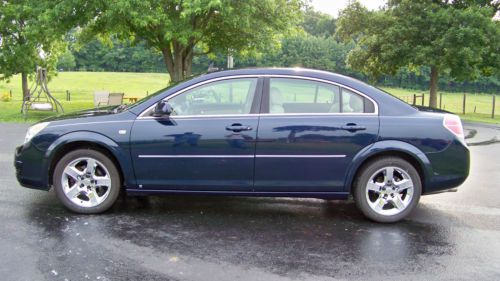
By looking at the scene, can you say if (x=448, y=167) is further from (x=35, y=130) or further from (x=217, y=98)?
(x=35, y=130)

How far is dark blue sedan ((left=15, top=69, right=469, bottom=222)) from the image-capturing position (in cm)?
489

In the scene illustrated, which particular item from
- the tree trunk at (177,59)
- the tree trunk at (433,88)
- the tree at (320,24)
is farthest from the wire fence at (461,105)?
the tree at (320,24)

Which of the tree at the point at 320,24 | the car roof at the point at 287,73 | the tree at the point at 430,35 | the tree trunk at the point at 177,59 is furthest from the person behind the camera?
the tree at the point at 320,24

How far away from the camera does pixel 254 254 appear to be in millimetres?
4086

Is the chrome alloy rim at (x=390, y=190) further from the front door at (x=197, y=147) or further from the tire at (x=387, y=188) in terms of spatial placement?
the front door at (x=197, y=147)

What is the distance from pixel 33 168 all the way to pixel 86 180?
23.1 inches

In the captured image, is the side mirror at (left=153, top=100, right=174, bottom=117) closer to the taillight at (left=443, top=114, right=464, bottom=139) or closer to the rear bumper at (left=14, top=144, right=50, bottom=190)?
the rear bumper at (left=14, top=144, right=50, bottom=190)

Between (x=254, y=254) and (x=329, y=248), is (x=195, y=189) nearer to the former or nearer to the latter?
(x=254, y=254)

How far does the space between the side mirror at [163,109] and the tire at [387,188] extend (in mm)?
2119

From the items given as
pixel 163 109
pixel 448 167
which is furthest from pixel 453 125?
pixel 163 109

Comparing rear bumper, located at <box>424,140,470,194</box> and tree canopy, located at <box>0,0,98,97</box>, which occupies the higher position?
tree canopy, located at <box>0,0,98,97</box>

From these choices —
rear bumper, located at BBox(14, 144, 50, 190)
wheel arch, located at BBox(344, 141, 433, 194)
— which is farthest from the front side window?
rear bumper, located at BBox(14, 144, 50, 190)

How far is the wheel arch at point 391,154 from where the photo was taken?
16.1 feet

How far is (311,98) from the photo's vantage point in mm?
5098
